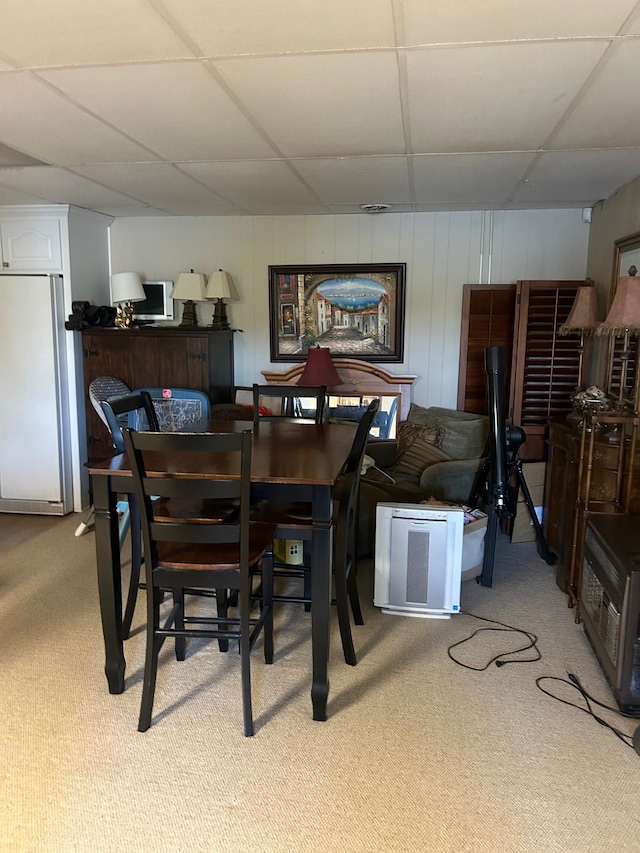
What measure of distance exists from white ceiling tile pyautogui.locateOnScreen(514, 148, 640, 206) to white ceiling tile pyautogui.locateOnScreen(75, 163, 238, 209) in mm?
1954

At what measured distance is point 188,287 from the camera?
467 centimetres

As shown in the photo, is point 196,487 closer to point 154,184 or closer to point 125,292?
point 154,184

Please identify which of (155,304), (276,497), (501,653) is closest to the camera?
(276,497)

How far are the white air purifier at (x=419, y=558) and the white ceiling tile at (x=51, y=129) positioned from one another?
2157mm

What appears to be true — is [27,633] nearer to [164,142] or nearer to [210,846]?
[210,846]

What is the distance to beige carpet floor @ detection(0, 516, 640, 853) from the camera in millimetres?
1771

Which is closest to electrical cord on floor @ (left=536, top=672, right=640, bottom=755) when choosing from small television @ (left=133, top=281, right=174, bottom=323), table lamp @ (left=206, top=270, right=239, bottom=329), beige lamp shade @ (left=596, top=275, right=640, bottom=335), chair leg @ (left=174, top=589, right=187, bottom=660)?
chair leg @ (left=174, top=589, right=187, bottom=660)

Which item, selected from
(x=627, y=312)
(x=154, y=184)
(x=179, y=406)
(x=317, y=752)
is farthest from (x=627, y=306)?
(x=179, y=406)

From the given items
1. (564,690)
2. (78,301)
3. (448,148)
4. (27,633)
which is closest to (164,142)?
(448,148)

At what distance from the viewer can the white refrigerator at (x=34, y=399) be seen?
4391 mm

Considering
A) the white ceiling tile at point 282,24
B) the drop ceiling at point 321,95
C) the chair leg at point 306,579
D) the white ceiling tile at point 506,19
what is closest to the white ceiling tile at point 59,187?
the drop ceiling at point 321,95

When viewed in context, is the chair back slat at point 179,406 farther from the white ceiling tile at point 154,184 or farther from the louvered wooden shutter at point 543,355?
the louvered wooden shutter at point 543,355

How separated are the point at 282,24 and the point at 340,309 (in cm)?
302

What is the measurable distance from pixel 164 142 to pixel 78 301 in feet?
6.99
